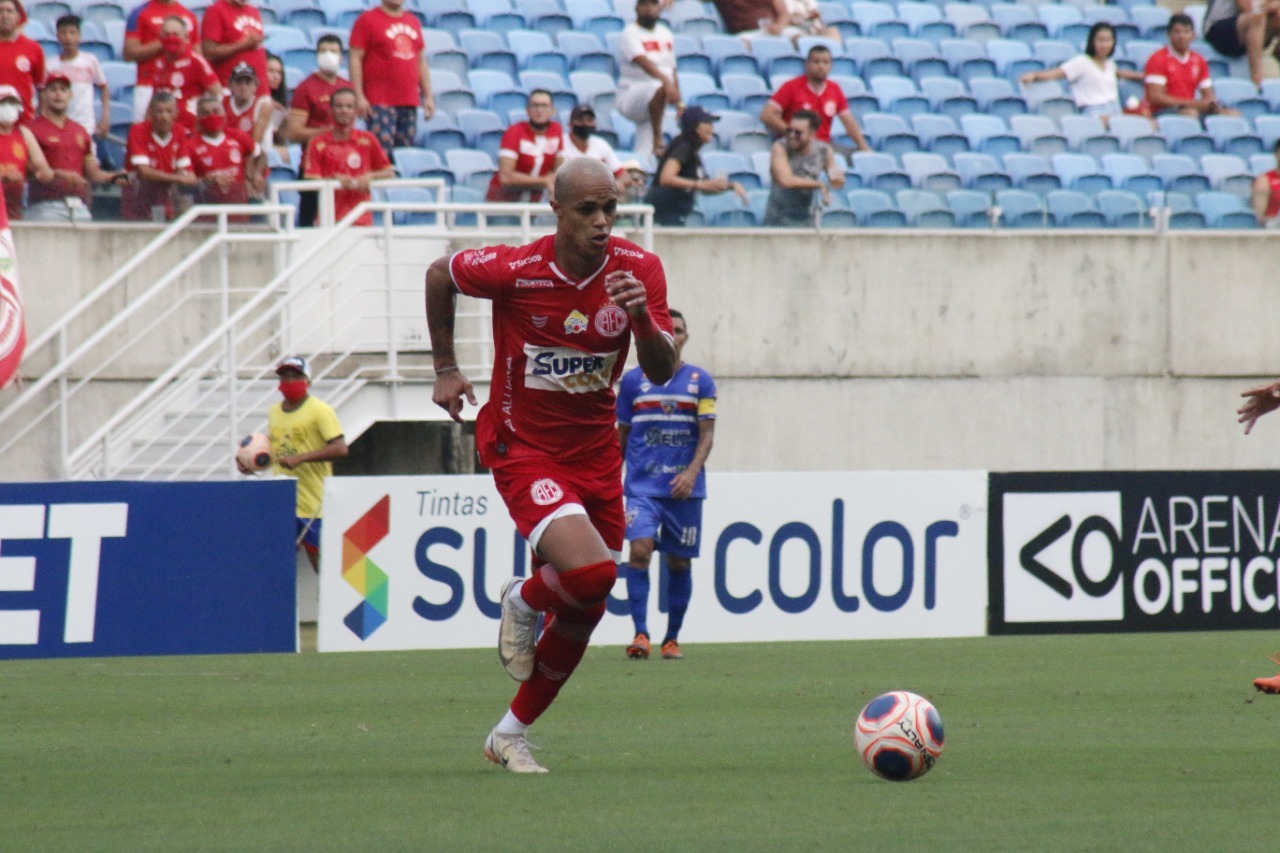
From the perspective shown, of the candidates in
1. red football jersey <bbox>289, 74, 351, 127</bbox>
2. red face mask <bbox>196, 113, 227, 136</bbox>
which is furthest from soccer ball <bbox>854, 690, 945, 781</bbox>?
red football jersey <bbox>289, 74, 351, 127</bbox>

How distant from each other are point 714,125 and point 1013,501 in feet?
19.1

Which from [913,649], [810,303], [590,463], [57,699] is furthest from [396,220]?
[590,463]

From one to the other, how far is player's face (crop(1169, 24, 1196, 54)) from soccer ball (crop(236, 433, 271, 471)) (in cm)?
1200

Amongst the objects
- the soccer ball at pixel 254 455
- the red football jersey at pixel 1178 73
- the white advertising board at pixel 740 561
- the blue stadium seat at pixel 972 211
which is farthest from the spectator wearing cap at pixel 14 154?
the red football jersey at pixel 1178 73

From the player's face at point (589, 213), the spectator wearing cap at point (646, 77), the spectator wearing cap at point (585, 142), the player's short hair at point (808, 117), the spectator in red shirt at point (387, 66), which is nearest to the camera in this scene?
the player's face at point (589, 213)

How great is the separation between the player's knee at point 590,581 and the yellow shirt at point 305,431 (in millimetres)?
7942

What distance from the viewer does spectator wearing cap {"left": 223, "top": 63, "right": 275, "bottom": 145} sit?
16.1 m

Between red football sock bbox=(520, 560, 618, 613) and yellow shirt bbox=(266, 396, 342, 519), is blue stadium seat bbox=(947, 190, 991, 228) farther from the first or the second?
red football sock bbox=(520, 560, 618, 613)

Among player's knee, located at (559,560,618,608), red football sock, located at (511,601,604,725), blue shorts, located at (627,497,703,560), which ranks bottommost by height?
blue shorts, located at (627,497,703,560)

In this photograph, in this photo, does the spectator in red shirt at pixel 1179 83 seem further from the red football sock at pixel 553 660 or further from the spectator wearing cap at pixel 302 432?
the red football sock at pixel 553 660

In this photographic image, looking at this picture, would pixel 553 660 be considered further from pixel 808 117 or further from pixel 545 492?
pixel 808 117

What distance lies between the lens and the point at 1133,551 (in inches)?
599

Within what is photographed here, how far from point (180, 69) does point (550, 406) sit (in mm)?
10025

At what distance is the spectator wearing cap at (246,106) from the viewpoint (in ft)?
53.0
